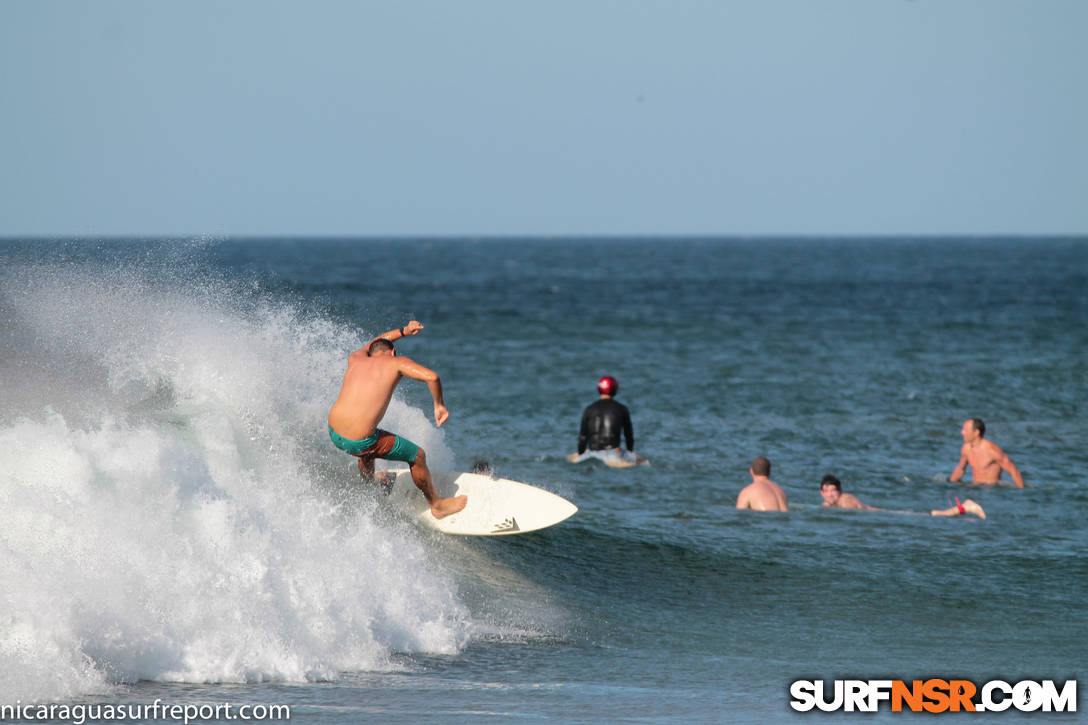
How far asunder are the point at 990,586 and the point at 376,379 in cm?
542

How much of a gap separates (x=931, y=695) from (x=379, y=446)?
394 centimetres

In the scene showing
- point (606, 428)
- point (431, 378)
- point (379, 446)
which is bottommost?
point (606, 428)

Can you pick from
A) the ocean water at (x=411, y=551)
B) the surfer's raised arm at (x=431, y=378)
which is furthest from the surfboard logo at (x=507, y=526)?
the surfer's raised arm at (x=431, y=378)

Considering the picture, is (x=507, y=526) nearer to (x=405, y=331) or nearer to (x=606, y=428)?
(x=405, y=331)

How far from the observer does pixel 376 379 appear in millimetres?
8234

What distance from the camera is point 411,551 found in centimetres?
855

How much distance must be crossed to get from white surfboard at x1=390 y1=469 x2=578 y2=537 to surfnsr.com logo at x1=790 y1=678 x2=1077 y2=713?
2.74m

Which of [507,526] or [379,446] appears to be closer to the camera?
[379,446]

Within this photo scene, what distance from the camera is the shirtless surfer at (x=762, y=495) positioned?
496 inches

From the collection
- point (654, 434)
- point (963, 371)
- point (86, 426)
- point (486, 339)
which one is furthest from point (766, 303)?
point (86, 426)

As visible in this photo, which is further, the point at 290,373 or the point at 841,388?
the point at 841,388

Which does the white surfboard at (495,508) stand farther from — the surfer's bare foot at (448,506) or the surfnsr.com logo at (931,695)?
the surfnsr.com logo at (931,695)

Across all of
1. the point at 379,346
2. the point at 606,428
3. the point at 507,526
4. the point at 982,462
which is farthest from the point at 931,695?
the point at 606,428

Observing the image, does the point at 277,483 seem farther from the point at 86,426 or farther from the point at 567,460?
the point at 567,460
